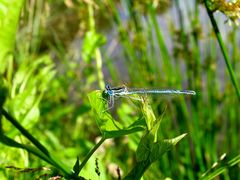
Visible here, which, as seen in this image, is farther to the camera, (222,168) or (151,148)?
(222,168)

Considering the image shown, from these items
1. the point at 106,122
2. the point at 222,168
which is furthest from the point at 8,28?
the point at 222,168

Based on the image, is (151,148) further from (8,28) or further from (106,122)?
(8,28)

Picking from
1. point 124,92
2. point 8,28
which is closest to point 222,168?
point 124,92

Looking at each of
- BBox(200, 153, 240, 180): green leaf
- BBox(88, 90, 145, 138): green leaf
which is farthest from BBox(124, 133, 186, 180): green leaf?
BBox(200, 153, 240, 180): green leaf

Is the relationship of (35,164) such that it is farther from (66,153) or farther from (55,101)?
(55,101)

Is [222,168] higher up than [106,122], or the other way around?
[106,122]
